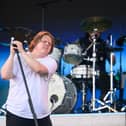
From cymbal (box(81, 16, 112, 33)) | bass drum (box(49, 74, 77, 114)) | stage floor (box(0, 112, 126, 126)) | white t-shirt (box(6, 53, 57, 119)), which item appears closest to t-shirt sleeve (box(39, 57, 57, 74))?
white t-shirt (box(6, 53, 57, 119))

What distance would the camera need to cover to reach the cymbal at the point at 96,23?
290 inches

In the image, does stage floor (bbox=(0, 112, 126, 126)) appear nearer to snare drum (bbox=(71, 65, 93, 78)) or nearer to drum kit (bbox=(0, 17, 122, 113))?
drum kit (bbox=(0, 17, 122, 113))

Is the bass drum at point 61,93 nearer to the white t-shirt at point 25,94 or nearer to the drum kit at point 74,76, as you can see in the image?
the drum kit at point 74,76

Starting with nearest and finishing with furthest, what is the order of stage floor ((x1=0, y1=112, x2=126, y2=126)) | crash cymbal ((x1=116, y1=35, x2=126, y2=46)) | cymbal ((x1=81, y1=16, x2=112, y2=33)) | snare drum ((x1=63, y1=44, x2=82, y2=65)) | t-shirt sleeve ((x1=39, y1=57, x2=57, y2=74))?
t-shirt sleeve ((x1=39, y1=57, x2=57, y2=74)) → stage floor ((x1=0, y1=112, x2=126, y2=126)) → snare drum ((x1=63, y1=44, x2=82, y2=65)) → cymbal ((x1=81, y1=16, x2=112, y2=33)) → crash cymbal ((x1=116, y1=35, x2=126, y2=46))

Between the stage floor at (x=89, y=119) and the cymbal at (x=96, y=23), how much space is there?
6.65ft

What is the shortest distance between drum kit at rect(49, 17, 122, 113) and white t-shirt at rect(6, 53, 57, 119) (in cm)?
355

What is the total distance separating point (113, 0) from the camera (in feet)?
28.8

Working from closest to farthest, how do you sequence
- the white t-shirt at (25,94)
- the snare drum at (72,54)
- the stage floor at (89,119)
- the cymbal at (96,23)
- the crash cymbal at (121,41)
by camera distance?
the white t-shirt at (25,94)
the stage floor at (89,119)
the snare drum at (72,54)
the cymbal at (96,23)
the crash cymbal at (121,41)

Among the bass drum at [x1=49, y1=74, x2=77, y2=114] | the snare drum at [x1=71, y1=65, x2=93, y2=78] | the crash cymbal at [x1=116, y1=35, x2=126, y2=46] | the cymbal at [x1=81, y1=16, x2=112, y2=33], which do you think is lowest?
the bass drum at [x1=49, y1=74, x2=77, y2=114]

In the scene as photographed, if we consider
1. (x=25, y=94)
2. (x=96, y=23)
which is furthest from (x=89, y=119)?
(x=25, y=94)

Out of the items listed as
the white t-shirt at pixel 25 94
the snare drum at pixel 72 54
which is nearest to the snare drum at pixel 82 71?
the snare drum at pixel 72 54

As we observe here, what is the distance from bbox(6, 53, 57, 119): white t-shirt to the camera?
3.03m

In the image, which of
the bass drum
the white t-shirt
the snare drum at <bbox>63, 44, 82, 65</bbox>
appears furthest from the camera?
the snare drum at <bbox>63, 44, 82, 65</bbox>

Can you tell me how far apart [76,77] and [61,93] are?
0.64 meters
